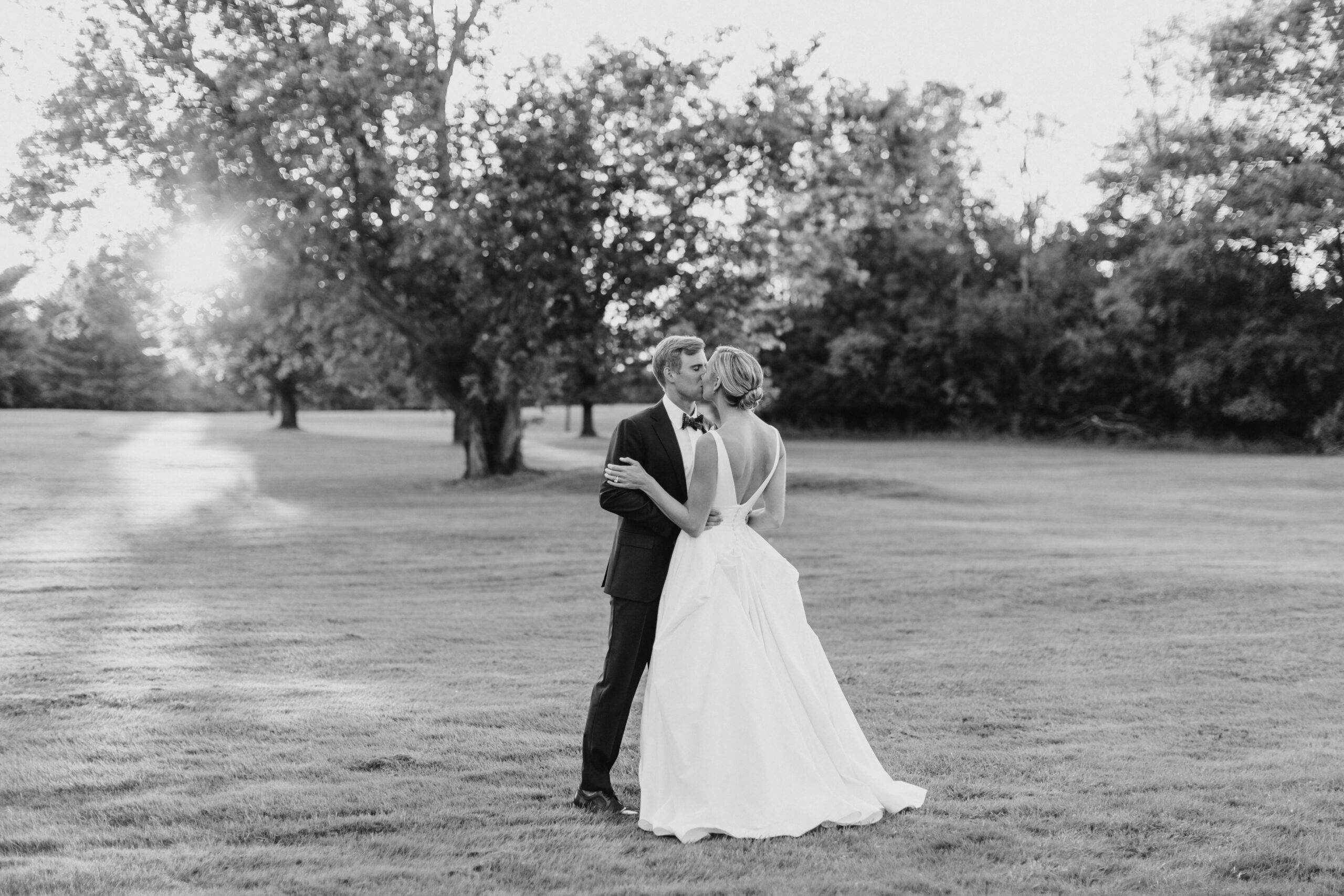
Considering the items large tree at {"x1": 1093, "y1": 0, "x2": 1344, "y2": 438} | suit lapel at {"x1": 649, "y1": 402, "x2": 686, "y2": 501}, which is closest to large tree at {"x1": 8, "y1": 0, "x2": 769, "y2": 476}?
suit lapel at {"x1": 649, "y1": 402, "x2": 686, "y2": 501}

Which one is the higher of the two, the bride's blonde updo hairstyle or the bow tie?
the bride's blonde updo hairstyle

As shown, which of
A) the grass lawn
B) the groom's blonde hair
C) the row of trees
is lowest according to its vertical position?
the grass lawn

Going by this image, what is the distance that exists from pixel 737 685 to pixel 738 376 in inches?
55.1

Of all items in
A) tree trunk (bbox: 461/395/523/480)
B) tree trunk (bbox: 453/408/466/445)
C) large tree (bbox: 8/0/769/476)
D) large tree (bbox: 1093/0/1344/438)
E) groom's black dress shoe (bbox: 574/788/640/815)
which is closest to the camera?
groom's black dress shoe (bbox: 574/788/640/815)

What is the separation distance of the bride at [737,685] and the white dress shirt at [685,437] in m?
0.10

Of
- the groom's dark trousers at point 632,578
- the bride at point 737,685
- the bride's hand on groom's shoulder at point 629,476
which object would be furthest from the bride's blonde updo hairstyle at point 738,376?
the bride's hand on groom's shoulder at point 629,476

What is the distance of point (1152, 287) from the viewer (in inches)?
1873

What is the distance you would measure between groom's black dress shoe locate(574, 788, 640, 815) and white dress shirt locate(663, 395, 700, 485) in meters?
1.54

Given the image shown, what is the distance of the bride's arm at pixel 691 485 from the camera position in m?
5.55

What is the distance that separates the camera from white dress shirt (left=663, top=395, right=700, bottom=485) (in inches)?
224

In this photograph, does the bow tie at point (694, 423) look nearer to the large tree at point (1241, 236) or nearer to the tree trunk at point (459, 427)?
the tree trunk at point (459, 427)

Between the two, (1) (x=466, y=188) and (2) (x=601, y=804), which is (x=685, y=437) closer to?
(2) (x=601, y=804)

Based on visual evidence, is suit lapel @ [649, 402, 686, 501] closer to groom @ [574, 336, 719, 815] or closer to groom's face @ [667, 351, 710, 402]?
groom @ [574, 336, 719, 815]

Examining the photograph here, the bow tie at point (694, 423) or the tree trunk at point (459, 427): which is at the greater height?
the bow tie at point (694, 423)
